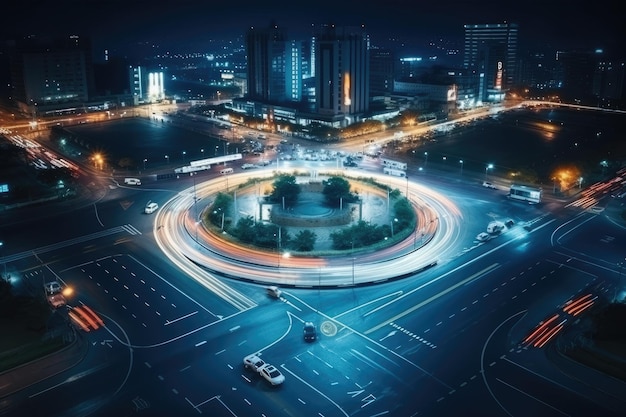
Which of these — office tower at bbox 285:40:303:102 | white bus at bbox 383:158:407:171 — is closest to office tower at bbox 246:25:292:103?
office tower at bbox 285:40:303:102

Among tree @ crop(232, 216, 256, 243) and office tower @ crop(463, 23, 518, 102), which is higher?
office tower @ crop(463, 23, 518, 102)

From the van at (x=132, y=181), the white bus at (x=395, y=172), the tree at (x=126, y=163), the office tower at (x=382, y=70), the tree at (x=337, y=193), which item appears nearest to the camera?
the tree at (x=337, y=193)

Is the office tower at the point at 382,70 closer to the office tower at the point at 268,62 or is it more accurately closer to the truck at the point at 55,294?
the office tower at the point at 268,62

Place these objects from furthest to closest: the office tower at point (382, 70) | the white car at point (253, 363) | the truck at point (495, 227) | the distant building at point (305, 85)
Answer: the office tower at point (382, 70), the distant building at point (305, 85), the truck at point (495, 227), the white car at point (253, 363)

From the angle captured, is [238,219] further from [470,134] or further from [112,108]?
→ [112,108]

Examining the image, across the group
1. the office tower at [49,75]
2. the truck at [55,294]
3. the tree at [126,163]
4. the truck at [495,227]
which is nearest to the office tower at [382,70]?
the office tower at [49,75]

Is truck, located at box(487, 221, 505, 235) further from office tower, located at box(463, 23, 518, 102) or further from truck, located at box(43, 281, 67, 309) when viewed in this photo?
office tower, located at box(463, 23, 518, 102)
